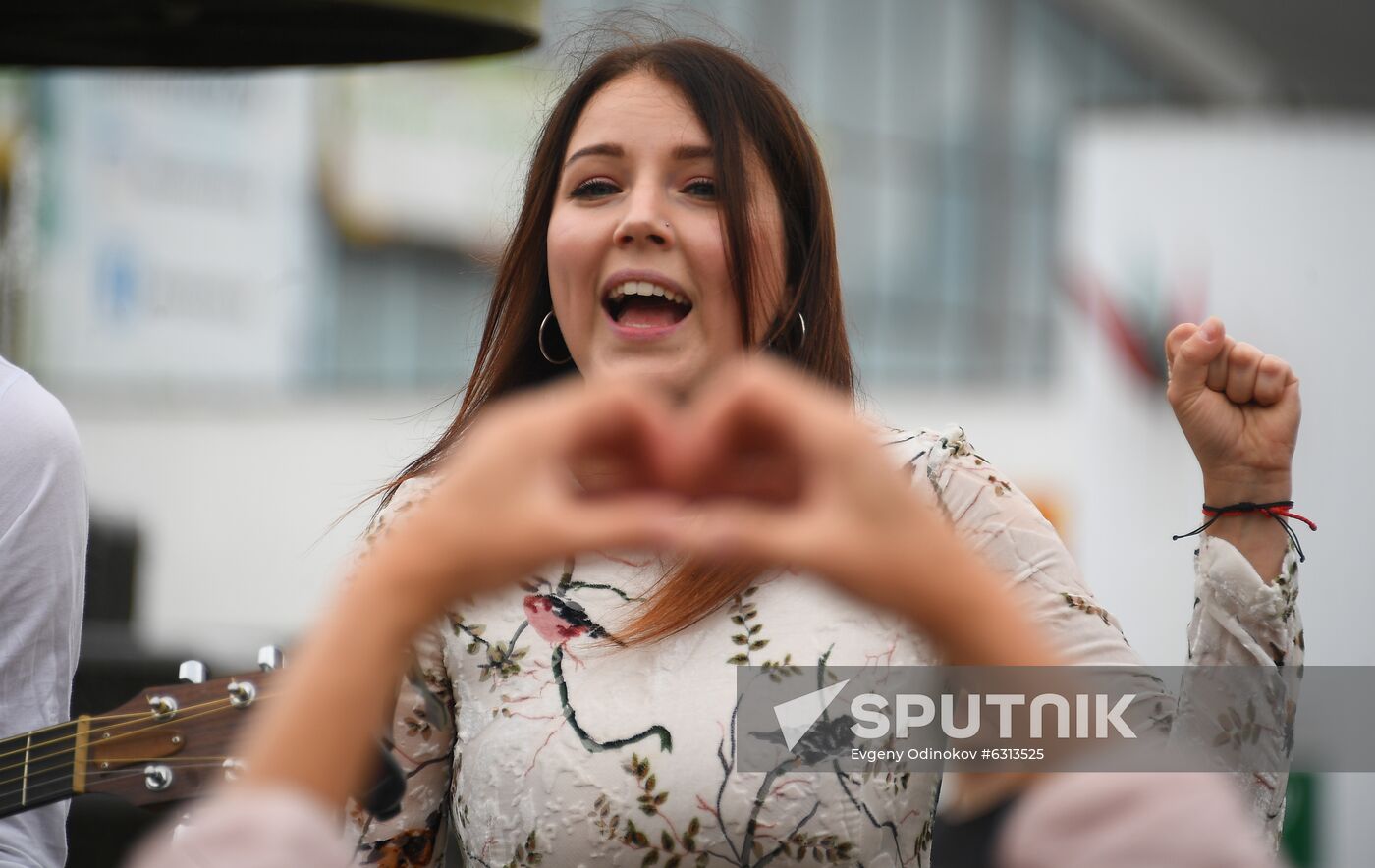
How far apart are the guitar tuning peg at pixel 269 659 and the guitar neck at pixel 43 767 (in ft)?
1.17

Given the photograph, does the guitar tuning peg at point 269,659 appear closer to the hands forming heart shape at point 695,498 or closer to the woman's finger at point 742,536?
the hands forming heart shape at point 695,498

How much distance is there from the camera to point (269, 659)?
6.47 feet

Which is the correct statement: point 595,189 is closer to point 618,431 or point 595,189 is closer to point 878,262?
point 618,431

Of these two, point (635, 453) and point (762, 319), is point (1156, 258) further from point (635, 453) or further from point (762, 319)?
point (635, 453)

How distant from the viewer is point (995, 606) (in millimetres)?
864

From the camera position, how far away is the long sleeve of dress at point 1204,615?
172cm

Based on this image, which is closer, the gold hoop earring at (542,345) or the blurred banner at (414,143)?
the gold hoop earring at (542,345)

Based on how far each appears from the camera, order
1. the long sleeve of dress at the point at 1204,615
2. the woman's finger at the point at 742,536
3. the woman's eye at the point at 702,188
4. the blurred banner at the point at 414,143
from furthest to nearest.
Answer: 1. the blurred banner at the point at 414,143
2. the woman's eye at the point at 702,188
3. the long sleeve of dress at the point at 1204,615
4. the woman's finger at the point at 742,536

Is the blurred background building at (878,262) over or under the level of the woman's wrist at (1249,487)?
over

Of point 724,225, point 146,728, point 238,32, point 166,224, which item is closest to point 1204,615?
point 724,225

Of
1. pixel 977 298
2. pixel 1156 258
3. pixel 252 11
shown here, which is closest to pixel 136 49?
pixel 252 11

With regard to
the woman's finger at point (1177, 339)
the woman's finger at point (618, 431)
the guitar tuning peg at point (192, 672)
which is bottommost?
the guitar tuning peg at point (192, 672)

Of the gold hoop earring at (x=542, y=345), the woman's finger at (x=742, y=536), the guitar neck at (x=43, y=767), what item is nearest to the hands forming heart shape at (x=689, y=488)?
the woman's finger at (x=742, y=536)

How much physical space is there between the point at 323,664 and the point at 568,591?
1073 millimetres
